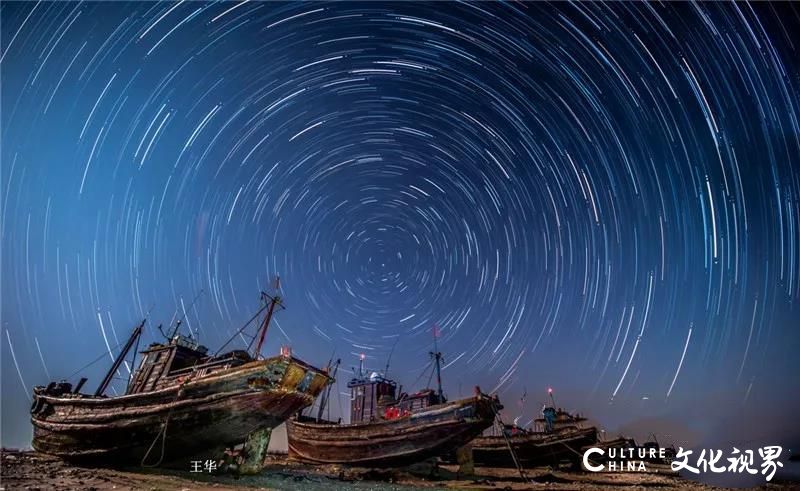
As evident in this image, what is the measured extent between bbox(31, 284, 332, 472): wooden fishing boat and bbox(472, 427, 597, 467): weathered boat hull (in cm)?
1895

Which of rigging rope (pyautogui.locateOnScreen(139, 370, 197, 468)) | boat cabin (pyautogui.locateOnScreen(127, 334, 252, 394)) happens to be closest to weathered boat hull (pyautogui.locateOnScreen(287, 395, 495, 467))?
boat cabin (pyautogui.locateOnScreen(127, 334, 252, 394))

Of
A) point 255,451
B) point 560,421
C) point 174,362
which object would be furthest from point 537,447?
point 174,362

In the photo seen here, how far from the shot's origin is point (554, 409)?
38.8 meters

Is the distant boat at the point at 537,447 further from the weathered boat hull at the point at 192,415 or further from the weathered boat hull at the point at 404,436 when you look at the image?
the weathered boat hull at the point at 192,415

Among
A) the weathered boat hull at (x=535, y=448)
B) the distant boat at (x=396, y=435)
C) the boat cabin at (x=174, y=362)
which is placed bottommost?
the weathered boat hull at (x=535, y=448)

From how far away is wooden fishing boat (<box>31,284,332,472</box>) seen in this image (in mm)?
16281

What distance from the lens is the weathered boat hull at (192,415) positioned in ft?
53.4

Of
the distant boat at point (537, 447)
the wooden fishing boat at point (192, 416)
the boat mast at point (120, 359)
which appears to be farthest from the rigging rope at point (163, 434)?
the distant boat at point (537, 447)

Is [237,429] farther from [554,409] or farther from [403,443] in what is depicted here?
[554,409]

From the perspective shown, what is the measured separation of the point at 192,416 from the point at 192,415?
0.15 ft

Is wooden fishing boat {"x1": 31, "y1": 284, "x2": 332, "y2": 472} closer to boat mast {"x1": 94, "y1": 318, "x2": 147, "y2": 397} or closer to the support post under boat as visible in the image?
the support post under boat

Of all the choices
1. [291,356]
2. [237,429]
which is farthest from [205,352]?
[291,356]

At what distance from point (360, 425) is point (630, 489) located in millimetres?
15311

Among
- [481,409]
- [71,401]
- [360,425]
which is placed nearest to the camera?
[71,401]
